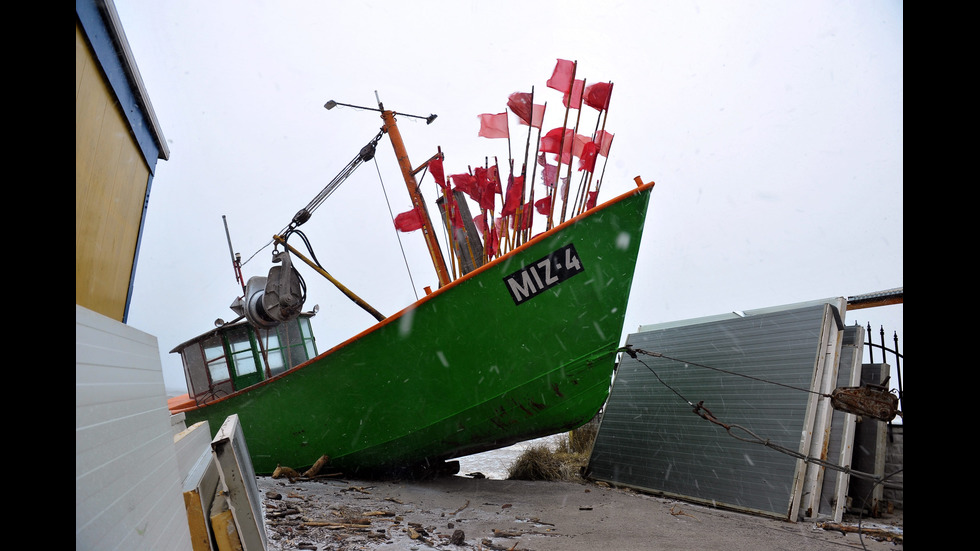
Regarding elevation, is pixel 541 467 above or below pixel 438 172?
below

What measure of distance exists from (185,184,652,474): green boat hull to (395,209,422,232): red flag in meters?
1.86

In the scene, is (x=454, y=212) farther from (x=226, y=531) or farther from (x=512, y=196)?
(x=226, y=531)

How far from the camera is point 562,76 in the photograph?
19.4 ft

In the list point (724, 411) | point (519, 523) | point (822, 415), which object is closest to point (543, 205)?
point (724, 411)

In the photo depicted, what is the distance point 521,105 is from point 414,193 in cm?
171

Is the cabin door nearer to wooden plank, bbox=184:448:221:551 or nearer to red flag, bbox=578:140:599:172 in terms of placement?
red flag, bbox=578:140:599:172

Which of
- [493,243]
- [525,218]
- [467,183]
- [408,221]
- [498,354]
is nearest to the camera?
[498,354]

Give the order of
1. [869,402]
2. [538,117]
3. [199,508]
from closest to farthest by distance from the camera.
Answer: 1. [199,508]
2. [869,402]
3. [538,117]

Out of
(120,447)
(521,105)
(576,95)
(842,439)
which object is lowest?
(842,439)

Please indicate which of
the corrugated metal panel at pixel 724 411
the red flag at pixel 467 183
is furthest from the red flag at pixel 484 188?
the corrugated metal panel at pixel 724 411

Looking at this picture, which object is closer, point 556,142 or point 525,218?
point 525,218
